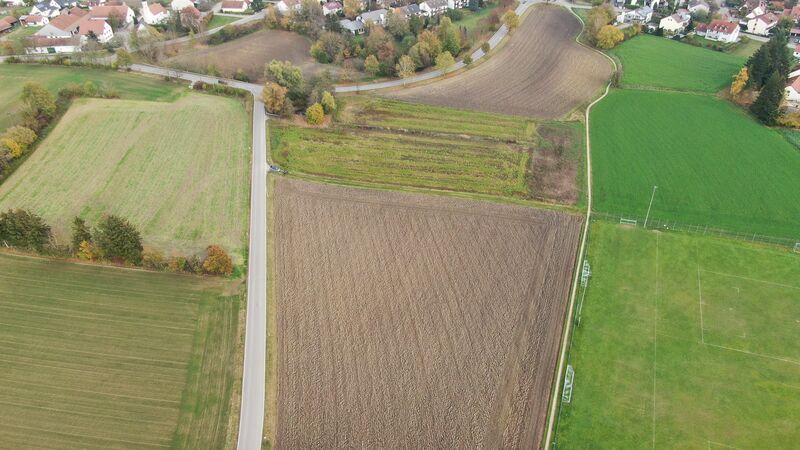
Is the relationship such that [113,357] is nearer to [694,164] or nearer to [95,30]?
[694,164]

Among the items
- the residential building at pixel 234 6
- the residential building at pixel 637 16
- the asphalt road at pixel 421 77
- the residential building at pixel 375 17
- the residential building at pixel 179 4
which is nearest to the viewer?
the asphalt road at pixel 421 77

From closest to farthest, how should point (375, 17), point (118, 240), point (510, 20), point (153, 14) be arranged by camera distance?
1. point (118, 240)
2. point (510, 20)
3. point (375, 17)
4. point (153, 14)

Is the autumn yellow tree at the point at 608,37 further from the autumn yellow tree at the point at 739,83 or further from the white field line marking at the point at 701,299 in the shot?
the white field line marking at the point at 701,299

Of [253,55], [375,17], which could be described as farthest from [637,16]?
[253,55]

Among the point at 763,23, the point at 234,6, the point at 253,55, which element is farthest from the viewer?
the point at 234,6

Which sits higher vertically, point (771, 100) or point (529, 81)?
point (771, 100)

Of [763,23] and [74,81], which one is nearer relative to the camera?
[74,81]

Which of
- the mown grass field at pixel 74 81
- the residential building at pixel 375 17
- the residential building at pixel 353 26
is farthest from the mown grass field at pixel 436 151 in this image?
the residential building at pixel 375 17

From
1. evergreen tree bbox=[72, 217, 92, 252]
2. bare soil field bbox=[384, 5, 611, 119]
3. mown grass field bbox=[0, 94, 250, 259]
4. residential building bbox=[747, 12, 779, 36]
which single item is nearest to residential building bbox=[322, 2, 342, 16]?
bare soil field bbox=[384, 5, 611, 119]
